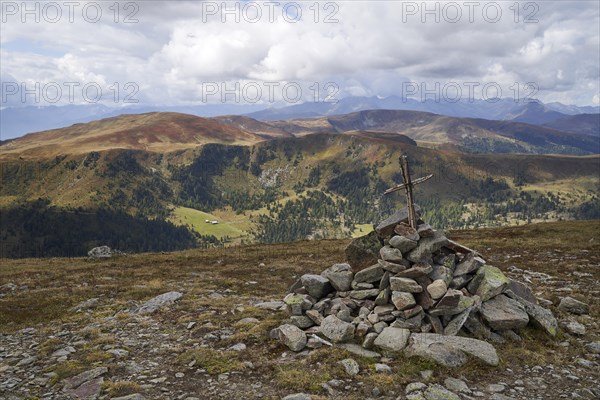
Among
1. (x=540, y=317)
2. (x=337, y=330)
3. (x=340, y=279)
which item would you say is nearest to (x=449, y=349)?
(x=337, y=330)

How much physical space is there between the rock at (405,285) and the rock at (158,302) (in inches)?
579

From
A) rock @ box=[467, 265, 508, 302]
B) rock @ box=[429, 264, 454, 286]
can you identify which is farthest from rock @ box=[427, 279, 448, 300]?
rock @ box=[467, 265, 508, 302]

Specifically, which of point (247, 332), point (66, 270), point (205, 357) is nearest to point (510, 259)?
point (247, 332)

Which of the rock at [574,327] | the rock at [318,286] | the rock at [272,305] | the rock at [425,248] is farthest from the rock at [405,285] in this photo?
the rock at [574,327]

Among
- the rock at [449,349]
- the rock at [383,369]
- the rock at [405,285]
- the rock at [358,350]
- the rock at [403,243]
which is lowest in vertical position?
the rock at [383,369]

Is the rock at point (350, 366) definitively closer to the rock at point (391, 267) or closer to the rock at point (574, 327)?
the rock at point (391, 267)

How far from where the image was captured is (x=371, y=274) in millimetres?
19031

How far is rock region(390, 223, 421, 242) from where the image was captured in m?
18.2

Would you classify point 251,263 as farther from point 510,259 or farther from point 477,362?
point 477,362

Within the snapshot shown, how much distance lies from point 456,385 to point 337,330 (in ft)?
16.6

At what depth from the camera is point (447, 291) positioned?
54.9 feet

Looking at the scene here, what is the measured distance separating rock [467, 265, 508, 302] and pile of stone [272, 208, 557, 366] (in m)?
0.04

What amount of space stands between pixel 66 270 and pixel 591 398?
1981 inches

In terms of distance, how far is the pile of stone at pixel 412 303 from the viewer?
623 inches
